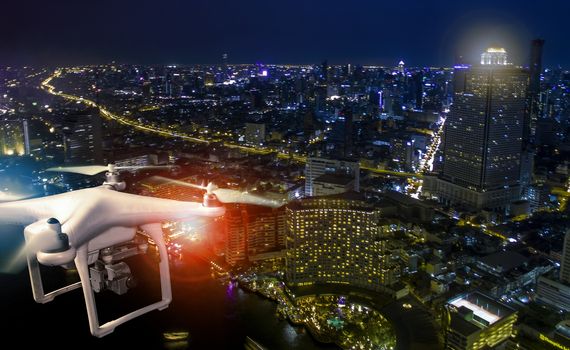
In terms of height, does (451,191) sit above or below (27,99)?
below

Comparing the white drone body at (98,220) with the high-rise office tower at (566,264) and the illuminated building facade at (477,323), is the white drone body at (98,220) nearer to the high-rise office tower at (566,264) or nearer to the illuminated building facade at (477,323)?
the illuminated building facade at (477,323)

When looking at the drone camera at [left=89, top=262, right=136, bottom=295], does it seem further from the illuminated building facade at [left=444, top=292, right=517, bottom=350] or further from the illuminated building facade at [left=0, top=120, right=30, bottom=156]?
the illuminated building facade at [left=0, top=120, right=30, bottom=156]

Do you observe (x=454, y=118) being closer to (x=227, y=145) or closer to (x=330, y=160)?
(x=330, y=160)

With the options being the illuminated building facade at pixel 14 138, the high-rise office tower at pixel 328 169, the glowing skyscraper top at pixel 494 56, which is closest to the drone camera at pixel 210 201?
the high-rise office tower at pixel 328 169

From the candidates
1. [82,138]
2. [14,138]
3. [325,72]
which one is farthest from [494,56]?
[325,72]

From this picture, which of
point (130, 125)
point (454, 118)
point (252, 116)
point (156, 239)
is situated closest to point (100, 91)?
point (130, 125)
